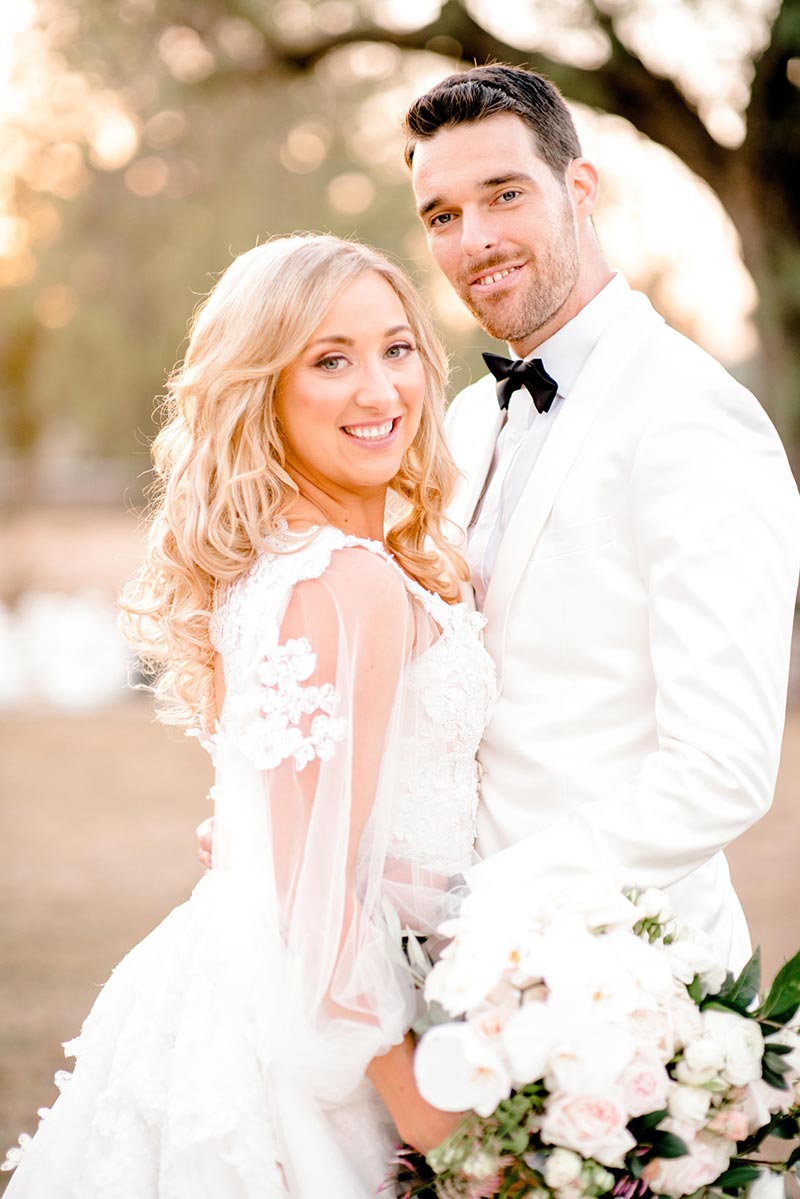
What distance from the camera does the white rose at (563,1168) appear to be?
1.97m

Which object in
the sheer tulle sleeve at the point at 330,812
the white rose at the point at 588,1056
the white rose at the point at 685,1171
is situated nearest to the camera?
the white rose at the point at 588,1056

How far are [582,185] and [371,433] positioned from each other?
0.91 m

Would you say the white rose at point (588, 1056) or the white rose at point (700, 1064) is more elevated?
the white rose at point (588, 1056)

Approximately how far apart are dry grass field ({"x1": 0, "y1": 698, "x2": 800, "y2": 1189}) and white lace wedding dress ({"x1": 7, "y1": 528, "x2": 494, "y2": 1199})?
1774 mm

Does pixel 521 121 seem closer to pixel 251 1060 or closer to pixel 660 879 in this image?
→ pixel 660 879

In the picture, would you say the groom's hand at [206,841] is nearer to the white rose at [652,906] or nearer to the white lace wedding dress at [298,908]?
the white lace wedding dress at [298,908]

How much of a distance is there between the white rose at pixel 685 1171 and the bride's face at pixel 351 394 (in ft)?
4.56

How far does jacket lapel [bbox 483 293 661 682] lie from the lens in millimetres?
2629

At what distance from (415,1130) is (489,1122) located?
24 centimetres

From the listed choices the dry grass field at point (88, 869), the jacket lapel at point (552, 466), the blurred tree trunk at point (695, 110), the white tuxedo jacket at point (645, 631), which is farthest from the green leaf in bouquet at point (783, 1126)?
the blurred tree trunk at point (695, 110)

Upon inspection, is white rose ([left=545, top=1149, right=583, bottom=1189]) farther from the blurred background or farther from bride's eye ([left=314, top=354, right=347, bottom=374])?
the blurred background

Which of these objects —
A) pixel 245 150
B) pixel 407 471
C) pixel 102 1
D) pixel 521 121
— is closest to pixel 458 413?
pixel 407 471

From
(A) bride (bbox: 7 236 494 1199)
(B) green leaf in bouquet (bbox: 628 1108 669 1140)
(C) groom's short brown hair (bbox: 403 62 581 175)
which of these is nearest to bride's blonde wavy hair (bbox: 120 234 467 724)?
(A) bride (bbox: 7 236 494 1199)

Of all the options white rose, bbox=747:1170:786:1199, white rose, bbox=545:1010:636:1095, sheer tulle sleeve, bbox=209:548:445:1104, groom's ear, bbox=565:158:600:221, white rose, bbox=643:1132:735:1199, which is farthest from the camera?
groom's ear, bbox=565:158:600:221
